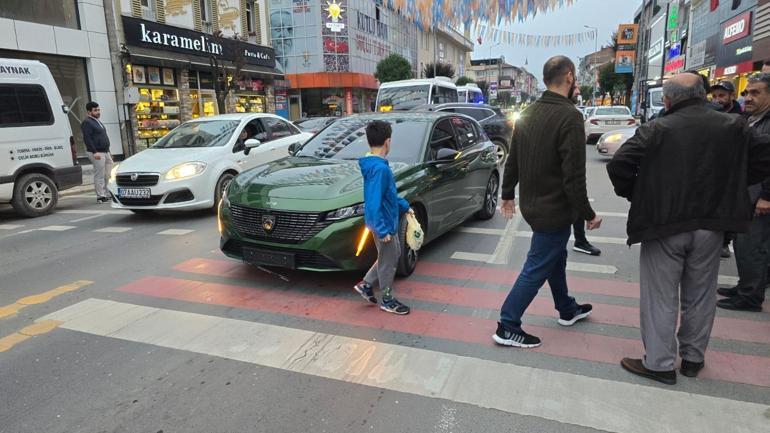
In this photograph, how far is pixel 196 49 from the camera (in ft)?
72.0

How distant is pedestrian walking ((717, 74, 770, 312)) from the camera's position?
4.12 meters

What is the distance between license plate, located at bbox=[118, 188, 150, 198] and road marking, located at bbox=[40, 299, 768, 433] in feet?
12.5

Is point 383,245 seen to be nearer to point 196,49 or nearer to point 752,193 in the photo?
point 752,193

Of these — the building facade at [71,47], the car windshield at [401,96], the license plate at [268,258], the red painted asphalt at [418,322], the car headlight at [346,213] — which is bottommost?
the red painted asphalt at [418,322]

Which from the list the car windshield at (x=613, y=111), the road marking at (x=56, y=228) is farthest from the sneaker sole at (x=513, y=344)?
the car windshield at (x=613, y=111)

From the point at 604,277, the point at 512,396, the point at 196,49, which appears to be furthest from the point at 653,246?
the point at 196,49

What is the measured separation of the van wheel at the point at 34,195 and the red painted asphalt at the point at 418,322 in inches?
202

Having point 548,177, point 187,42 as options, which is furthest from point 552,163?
point 187,42

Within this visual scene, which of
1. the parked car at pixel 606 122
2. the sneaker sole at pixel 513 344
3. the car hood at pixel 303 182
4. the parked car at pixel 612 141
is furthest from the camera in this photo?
the parked car at pixel 606 122

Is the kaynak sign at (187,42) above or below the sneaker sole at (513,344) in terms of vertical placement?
above

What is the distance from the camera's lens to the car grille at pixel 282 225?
4.50m

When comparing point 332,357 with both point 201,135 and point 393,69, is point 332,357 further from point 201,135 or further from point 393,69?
point 393,69

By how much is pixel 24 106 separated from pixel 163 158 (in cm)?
275

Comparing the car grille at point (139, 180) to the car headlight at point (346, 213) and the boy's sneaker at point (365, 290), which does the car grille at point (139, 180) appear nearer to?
the car headlight at point (346, 213)
